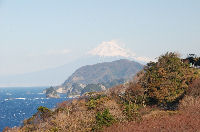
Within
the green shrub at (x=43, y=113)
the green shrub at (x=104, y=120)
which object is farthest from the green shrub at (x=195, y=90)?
the green shrub at (x=43, y=113)

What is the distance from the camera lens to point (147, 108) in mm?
35031

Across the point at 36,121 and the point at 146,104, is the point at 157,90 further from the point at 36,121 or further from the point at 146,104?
the point at 36,121

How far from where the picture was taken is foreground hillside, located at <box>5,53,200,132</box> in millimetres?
23188

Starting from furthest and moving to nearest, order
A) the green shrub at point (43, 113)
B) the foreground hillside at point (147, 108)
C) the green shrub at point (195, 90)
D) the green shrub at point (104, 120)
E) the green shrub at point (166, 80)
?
the green shrub at point (43, 113) < the green shrub at point (166, 80) < the green shrub at point (195, 90) < the green shrub at point (104, 120) < the foreground hillside at point (147, 108)

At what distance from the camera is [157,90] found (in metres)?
39.8

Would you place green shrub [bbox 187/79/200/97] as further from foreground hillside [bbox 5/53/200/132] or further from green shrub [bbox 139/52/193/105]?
green shrub [bbox 139/52/193/105]

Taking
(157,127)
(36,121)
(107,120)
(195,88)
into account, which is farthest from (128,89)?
(157,127)

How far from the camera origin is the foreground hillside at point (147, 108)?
2319 centimetres

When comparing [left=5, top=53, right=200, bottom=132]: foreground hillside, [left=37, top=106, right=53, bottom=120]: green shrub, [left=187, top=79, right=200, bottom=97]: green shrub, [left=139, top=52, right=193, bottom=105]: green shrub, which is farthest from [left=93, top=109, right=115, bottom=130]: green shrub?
[left=37, top=106, right=53, bottom=120]: green shrub

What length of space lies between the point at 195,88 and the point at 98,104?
35.2 feet

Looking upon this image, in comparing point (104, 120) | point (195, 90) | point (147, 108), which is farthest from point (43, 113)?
point (104, 120)

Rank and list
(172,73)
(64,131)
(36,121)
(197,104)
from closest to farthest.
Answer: (64,131), (197,104), (172,73), (36,121)

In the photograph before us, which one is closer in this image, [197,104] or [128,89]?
[197,104]

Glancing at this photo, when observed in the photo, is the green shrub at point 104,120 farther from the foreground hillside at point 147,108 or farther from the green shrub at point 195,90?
the green shrub at point 195,90
